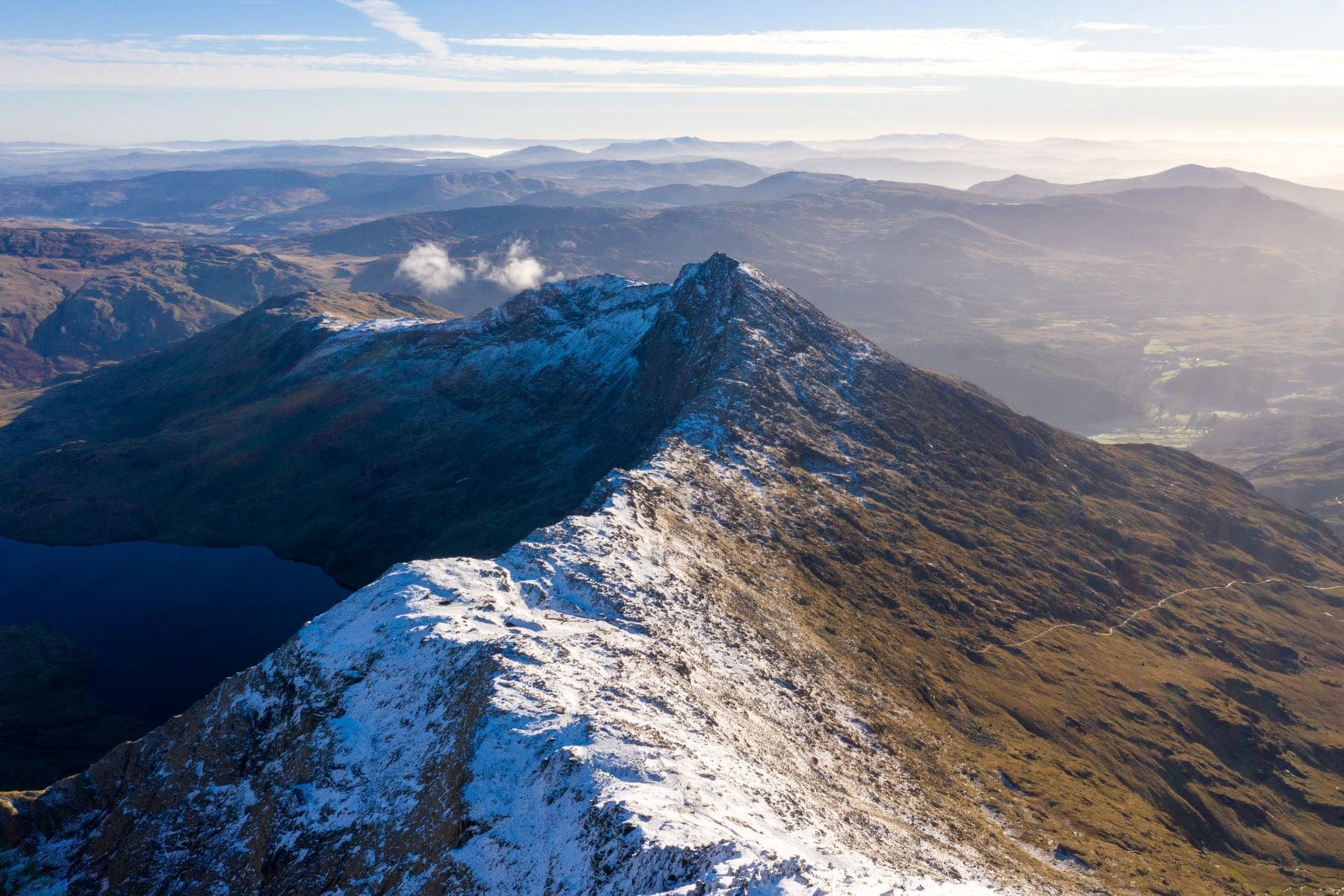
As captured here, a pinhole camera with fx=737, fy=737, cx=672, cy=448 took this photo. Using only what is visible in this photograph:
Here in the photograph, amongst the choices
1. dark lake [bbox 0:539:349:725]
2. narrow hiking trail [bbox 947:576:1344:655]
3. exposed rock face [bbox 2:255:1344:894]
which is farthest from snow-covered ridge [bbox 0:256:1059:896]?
dark lake [bbox 0:539:349:725]

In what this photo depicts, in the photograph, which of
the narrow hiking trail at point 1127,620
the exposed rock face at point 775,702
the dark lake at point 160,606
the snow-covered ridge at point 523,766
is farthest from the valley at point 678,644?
the narrow hiking trail at point 1127,620

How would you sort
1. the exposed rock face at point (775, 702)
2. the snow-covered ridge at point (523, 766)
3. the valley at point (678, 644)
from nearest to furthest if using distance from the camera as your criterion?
the snow-covered ridge at point (523, 766), the exposed rock face at point (775, 702), the valley at point (678, 644)

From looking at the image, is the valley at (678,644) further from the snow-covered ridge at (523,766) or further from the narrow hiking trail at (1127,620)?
the narrow hiking trail at (1127,620)

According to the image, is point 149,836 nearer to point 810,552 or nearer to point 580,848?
point 580,848

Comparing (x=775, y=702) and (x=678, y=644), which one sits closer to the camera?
(x=678, y=644)

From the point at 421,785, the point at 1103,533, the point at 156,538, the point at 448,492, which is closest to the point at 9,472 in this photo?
the point at 156,538

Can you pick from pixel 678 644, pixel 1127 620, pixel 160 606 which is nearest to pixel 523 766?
pixel 678 644

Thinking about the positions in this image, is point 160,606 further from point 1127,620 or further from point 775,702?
point 1127,620
